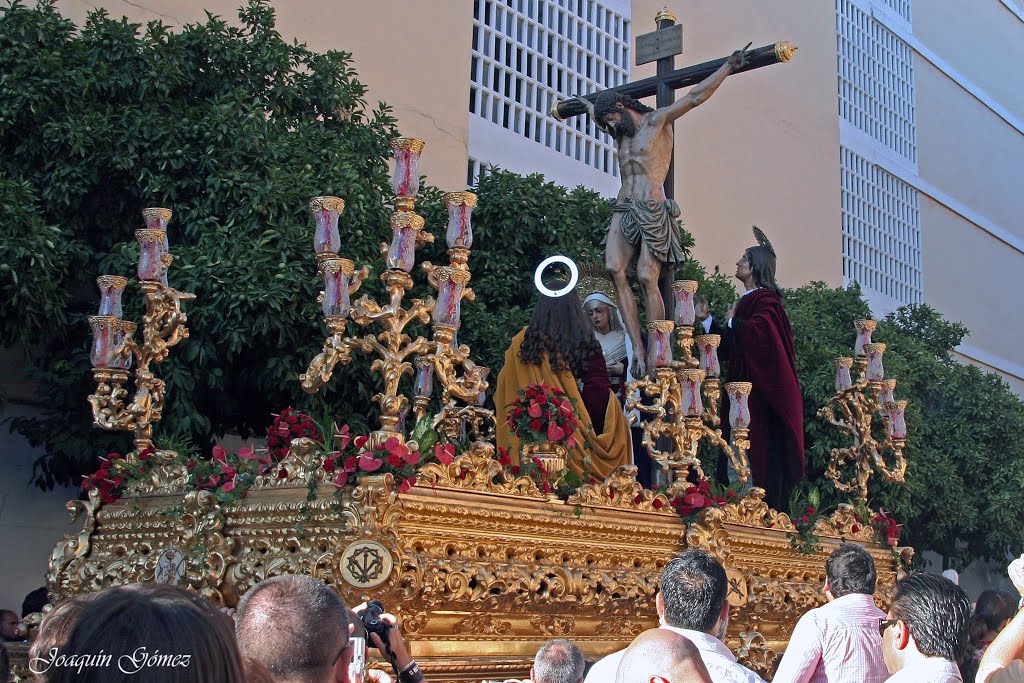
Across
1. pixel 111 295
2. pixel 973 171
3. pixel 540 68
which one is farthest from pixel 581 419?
pixel 973 171

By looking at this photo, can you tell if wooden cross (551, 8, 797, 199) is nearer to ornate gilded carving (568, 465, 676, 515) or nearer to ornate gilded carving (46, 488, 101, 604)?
ornate gilded carving (568, 465, 676, 515)

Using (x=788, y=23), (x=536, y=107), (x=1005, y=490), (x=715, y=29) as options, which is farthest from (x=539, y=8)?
(x=1005, y=490)

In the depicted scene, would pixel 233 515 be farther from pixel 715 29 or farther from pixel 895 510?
pixel 715 29

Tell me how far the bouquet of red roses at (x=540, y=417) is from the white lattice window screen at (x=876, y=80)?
15.3 m

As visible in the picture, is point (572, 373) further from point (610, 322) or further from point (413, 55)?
point (413, 55)

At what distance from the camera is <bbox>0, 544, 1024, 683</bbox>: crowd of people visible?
4.85ft

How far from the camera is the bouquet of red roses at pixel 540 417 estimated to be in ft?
19.3

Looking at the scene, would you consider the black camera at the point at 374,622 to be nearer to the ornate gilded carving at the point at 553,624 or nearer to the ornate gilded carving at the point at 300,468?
the ornate gilded carving at the point at 300,468

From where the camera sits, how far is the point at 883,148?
67.7ft

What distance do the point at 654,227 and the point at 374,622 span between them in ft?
15.9

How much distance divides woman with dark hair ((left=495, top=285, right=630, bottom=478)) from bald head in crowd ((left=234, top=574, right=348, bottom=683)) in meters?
4.32

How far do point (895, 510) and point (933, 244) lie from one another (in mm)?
9486

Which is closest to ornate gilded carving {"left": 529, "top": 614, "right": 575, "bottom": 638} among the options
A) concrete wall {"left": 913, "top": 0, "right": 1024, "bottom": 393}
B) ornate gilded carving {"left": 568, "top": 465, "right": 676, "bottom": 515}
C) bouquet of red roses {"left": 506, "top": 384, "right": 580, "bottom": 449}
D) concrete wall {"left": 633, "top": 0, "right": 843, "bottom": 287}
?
ornate gilded carving {"left": 568, "top": 465, "right": 676, "bottom": 515}

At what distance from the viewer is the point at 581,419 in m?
6.50
